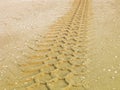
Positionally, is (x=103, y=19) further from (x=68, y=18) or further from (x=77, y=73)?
(x=77, y=73)

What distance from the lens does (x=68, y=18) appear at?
1124cm

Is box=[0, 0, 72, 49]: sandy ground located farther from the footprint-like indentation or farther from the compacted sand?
the footprint-like indentation

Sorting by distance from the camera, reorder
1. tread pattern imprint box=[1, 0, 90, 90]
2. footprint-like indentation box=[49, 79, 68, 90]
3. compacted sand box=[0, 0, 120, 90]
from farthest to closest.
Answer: compacted sand box=[0, 0, 120, 90], tread pattern imprint box=[1, 0, 90, 90], footprint-like indentation box=[49, 79, 68, 90]

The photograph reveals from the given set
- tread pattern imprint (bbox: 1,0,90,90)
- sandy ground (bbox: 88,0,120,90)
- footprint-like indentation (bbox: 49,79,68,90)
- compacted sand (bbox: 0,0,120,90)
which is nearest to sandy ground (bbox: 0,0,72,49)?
compacted sand (bbox: 0,0,120,90)

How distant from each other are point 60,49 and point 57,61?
0.83m

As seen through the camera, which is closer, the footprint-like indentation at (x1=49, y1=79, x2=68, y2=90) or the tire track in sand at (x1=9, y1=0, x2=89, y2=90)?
the footprint-like indentation at (x1=49, y1=79, x2=68, y2=90)

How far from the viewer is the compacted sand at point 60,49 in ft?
18.7

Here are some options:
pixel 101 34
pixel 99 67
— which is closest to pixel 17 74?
pixel 99 67

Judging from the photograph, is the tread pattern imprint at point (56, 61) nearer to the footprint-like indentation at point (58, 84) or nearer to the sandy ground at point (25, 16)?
the footprint-like indentation at point (58, 84)

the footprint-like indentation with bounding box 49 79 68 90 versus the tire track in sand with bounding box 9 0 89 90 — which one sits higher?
the tire track in sand with bounding box 9 0 89 90

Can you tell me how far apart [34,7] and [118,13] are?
189 inches

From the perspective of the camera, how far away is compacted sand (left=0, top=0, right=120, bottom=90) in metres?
5.71

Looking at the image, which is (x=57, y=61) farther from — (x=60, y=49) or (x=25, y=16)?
(x=25, y=16)

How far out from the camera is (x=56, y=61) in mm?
6711
